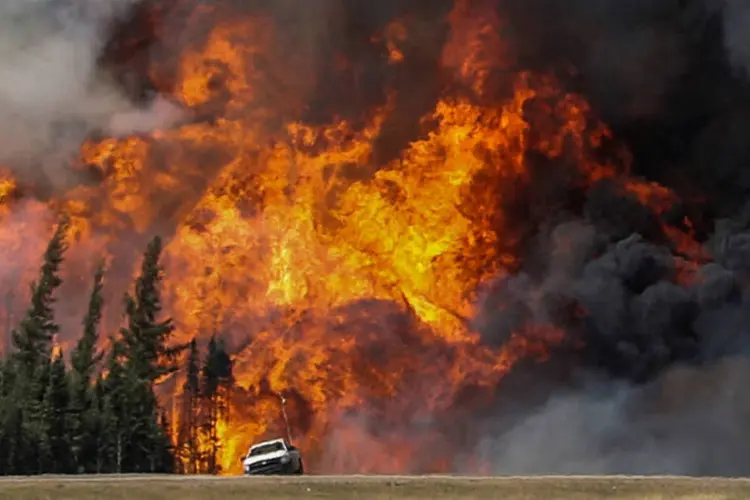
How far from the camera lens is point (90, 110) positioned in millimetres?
101188

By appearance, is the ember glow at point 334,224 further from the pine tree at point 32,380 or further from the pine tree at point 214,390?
the pine tree at point 32,380

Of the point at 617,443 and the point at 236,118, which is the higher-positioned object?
the point at 236,118

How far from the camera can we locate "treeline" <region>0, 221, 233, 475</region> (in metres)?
69.9

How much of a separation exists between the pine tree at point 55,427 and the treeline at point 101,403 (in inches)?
2.7

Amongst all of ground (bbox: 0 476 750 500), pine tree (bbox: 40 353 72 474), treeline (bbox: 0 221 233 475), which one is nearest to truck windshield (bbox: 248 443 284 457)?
ground (bbox: 0 476 750 500)

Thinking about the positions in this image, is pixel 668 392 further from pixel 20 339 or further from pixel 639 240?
pixel 20 339

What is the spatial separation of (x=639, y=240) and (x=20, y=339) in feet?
171

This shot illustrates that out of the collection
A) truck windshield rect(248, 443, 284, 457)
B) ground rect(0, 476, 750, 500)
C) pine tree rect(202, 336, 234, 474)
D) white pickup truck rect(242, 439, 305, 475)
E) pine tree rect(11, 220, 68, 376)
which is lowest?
ground rect(0, 476, 750, 500)

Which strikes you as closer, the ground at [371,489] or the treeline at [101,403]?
the ground at [371,489]

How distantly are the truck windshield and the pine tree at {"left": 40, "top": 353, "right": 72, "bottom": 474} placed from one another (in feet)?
73.5

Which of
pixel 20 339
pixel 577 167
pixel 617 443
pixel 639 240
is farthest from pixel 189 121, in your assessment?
pixel 617 443

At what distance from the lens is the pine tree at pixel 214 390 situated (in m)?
85.4

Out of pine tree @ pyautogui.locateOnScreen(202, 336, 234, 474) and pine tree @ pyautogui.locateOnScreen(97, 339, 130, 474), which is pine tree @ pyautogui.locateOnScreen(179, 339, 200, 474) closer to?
pine tree @ pyautogui.locateOnScreen(202, 336, 234, 474)

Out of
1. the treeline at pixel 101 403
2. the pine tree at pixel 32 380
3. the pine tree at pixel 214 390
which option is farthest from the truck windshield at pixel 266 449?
the pine tree at pixel 214 390
